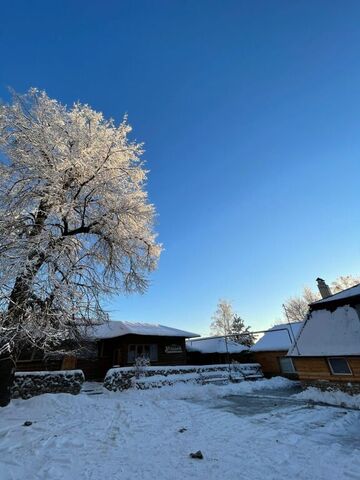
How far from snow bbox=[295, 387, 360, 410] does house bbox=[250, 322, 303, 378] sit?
29.5 feet

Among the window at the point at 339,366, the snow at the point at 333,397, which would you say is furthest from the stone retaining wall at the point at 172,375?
the window at the point at 339,366

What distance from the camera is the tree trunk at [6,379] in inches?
355

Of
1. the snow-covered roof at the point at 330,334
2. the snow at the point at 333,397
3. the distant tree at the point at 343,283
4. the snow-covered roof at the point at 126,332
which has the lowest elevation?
the snow at the point at 333,397

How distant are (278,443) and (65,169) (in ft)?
36.8

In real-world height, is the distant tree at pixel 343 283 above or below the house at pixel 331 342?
above

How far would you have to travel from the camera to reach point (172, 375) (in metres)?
16.9

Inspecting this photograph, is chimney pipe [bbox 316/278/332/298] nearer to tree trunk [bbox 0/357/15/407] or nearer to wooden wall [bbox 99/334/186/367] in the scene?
wooden wall [bbox 99/334/186/367]

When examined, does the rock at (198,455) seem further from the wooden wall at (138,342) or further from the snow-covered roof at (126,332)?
the wooden wall at (138,342)

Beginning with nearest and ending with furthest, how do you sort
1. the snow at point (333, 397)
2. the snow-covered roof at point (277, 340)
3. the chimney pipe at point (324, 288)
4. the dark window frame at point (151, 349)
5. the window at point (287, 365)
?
the snow at point (333, 397), the chimney pipe at point (324, 288), the window at point (287, 365), the dark window frame at point (151, 349), the snow-covered roof at point (277, 340)

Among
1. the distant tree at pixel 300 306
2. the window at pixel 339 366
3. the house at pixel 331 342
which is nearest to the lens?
the house at pixel 331 342

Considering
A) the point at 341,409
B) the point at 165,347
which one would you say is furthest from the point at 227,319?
the point at 341,409

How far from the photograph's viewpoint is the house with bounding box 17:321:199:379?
2005cm

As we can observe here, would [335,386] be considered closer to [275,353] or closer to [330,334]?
[330,334]

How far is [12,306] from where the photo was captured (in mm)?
8328
